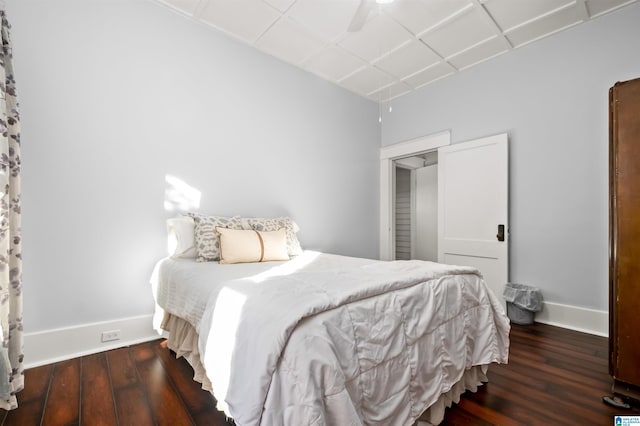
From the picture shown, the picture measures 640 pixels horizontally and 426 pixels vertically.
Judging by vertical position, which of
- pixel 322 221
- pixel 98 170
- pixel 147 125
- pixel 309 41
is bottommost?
pixel 322 221

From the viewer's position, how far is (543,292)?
296cm

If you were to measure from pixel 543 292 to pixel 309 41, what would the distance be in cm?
348

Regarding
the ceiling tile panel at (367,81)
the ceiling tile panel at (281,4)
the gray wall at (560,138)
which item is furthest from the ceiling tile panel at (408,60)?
the ceiling tile panel at (281,4)

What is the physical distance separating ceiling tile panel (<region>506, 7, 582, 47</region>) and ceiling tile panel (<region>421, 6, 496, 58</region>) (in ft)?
Result: 0.85

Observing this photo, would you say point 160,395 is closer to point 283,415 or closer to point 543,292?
point 283,415

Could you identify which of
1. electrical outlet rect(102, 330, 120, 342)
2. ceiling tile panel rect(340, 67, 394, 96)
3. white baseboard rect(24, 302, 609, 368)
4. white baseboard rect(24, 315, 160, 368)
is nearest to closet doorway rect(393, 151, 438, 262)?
ceiling tile panel rect(340, 67, 394, 96)

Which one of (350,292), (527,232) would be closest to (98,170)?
(350,292)

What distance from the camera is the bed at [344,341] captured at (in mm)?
974

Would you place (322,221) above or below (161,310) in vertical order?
above

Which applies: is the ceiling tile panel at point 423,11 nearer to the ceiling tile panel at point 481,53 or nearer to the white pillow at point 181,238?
the ceiling tile panel at point 481,53

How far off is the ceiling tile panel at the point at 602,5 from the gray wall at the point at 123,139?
2.84 m

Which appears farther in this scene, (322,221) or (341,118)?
(341,118)

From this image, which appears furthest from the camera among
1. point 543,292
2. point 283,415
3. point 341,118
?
point 341,118

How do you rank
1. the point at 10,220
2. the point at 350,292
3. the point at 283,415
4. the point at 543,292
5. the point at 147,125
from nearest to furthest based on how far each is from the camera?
the point at 283,415
the point at 350,292
the point at 10,220
the point at 147,125
the point at 543,292
